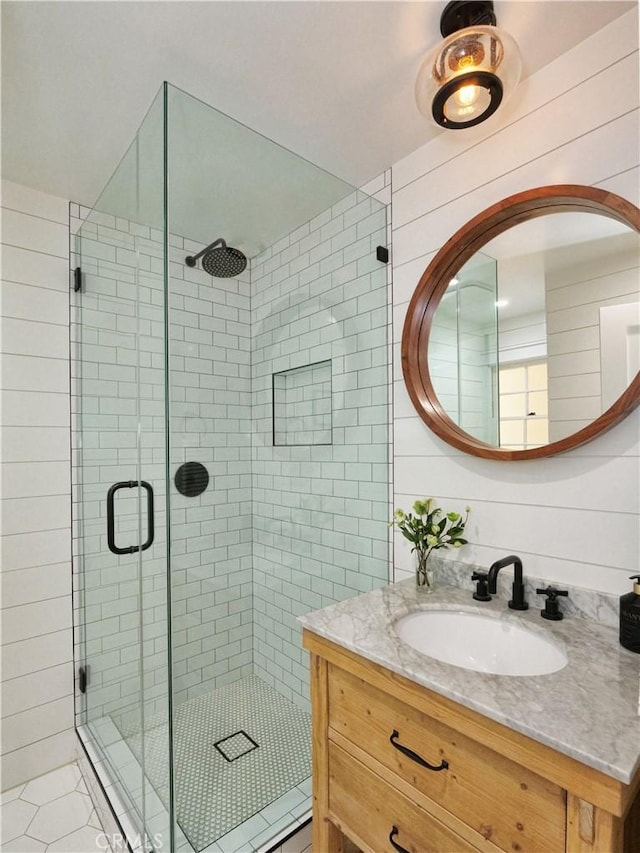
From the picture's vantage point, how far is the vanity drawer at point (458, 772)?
0.77 metres

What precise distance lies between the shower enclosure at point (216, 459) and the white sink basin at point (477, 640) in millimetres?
483

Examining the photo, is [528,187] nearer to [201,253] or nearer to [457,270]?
[457,270]

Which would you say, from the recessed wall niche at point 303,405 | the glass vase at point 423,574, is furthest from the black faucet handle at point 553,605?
the recessed wall niche at point 303,405

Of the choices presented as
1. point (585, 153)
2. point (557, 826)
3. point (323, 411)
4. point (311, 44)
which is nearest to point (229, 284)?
point (323, 411)

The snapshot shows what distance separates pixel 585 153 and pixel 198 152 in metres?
1.18

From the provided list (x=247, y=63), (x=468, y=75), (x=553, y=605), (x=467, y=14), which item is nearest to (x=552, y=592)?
(x=553, y=605)

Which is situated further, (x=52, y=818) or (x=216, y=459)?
(x=52, y=818)

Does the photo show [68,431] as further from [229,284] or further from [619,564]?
[619,564]

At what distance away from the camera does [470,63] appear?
1138 millimetres

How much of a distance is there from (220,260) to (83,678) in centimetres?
201

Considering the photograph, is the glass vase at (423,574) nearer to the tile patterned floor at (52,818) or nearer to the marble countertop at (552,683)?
the marble countertop at (552,683)

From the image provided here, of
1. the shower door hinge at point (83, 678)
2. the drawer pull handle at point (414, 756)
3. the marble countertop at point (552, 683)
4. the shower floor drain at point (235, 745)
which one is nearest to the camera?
the marble countertop at point (552, 683)

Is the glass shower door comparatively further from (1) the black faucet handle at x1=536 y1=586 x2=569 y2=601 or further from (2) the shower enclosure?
(1) the black faucet handle at x1=536 y1=586 x2=569 y2=601

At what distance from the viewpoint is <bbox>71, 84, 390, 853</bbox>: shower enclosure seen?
1.30 metres
